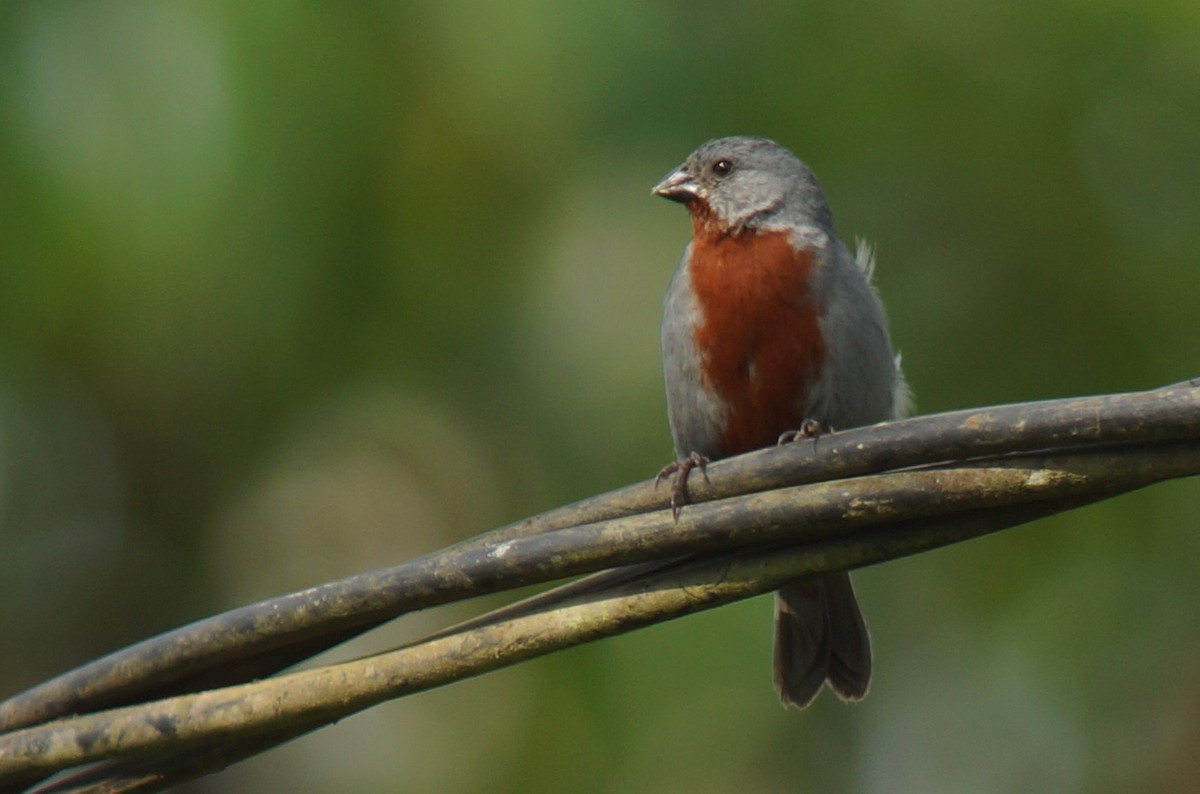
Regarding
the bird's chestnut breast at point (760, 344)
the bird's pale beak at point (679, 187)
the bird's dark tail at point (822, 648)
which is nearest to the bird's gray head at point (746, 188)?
the bird's pale beak at point (679, 187)

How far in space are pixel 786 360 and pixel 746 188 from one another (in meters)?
0.89

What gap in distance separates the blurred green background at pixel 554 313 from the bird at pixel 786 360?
1.28 metres

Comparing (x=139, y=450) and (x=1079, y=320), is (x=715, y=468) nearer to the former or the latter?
(x=1079, y=320)

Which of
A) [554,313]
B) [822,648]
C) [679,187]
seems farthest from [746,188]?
[554,313]

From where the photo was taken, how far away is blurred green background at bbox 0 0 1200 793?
659 centimetres

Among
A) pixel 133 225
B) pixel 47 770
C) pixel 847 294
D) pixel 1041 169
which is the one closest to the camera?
pixel 47 770

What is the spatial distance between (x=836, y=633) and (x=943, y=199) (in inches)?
117

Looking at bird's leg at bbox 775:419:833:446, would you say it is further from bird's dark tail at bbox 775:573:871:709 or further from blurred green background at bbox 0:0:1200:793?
blurred green background at bbox 0:0:1200:793

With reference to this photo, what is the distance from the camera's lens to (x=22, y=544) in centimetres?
797

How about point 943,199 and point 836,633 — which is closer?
point 836,633

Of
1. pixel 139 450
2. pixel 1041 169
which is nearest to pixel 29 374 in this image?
pixel 139 450

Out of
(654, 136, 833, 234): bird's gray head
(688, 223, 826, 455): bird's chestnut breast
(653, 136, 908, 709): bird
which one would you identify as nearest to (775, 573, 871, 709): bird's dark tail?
(653, 136, 908, 709): bird

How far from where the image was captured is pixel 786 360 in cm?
478

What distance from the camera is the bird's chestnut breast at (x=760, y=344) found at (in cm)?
478
